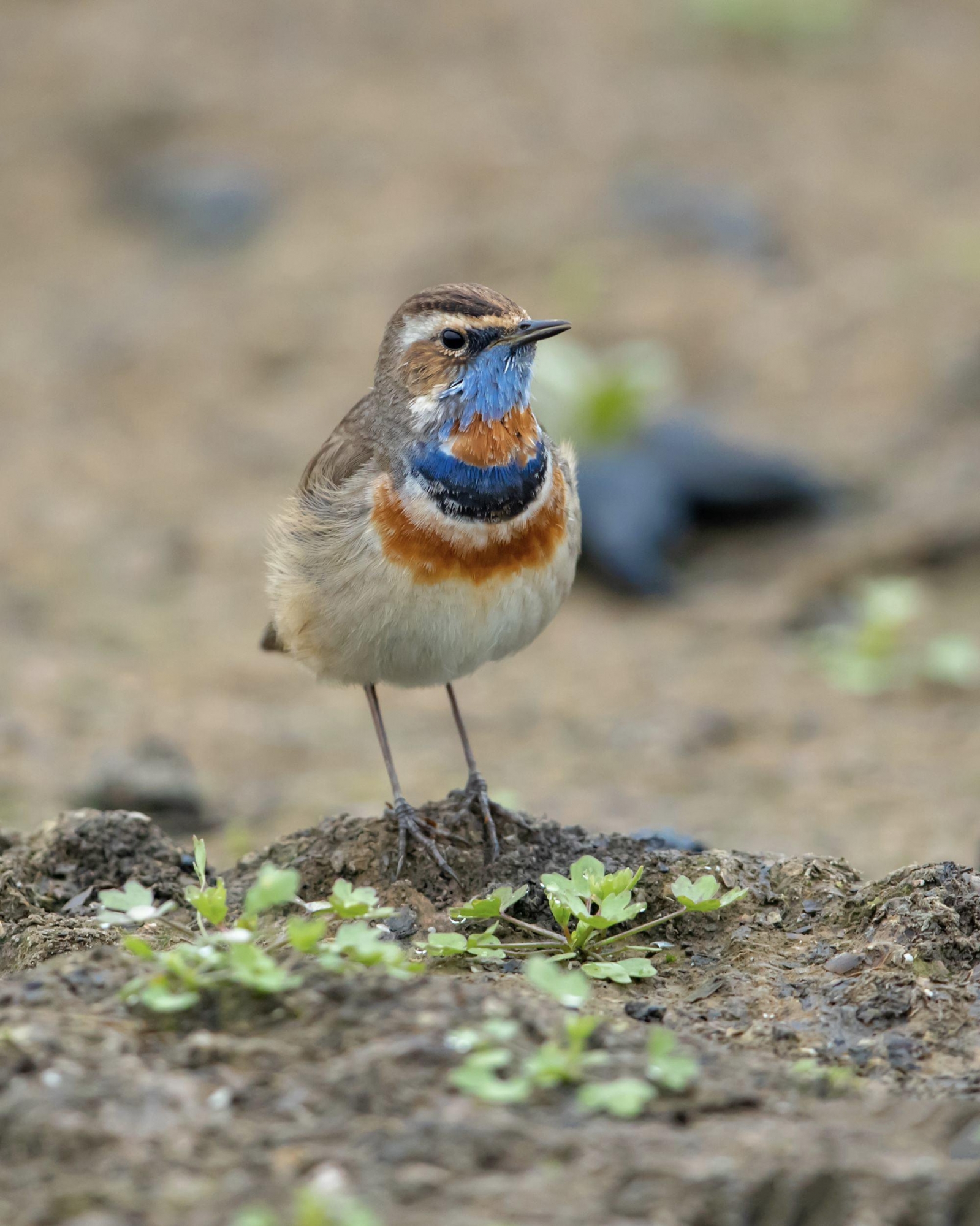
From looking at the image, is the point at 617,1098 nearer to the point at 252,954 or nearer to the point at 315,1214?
the point at 315,1214

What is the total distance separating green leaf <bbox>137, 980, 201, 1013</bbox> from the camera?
115 inches

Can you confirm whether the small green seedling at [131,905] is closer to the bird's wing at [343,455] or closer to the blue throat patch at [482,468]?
the blue throat patch at [482,468]

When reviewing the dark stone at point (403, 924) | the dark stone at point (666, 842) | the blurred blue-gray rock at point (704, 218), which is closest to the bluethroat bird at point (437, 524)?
the dark stone at point (403, 924)

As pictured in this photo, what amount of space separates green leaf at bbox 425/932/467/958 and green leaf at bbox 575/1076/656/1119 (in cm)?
80

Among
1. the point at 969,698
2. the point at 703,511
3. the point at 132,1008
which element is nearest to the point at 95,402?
the point at 703,511

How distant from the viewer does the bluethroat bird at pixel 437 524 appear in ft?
14.7

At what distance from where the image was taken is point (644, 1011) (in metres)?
3.44

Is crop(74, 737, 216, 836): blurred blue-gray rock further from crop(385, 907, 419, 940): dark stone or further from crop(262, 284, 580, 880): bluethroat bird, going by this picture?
crop(385, 907, 419, 940): dark stone

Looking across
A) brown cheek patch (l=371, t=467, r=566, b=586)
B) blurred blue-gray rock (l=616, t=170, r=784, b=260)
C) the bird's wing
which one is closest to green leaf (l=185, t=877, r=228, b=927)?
brown cheek patch (l=371, t=467, r=566, b=586)

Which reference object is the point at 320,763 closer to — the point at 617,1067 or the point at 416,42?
the point at 617,1067

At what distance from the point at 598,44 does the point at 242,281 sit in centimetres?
541

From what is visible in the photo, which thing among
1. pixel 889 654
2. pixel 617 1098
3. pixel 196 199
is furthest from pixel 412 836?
pixel 196 199

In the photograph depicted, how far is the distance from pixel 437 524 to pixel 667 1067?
206 cm

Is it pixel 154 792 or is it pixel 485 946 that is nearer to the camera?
pixel 485 946
